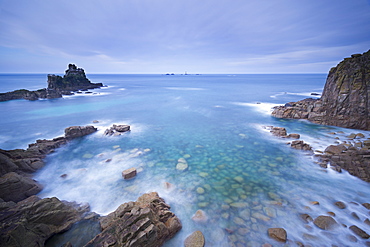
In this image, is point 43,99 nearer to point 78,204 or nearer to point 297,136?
point 78,204

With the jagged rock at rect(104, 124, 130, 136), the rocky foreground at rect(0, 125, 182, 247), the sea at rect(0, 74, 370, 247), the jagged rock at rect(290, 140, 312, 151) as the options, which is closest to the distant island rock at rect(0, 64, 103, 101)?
the sea at rect(0, 74, 370, 247)

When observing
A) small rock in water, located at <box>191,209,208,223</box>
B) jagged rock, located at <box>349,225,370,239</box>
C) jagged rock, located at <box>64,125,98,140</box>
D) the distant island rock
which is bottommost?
small rock in water, located at <box>191,209,208,223</box>

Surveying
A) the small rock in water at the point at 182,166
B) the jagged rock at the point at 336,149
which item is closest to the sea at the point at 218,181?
the small rock in water at the point at 182,166

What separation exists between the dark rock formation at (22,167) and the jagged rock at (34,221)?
4.29 feet

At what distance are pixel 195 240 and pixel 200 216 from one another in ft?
4.28

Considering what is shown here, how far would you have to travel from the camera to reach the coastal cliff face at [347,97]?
1934cm

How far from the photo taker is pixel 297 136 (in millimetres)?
17328

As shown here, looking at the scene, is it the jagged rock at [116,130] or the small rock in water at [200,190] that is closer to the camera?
the small rock in water at [200,190]

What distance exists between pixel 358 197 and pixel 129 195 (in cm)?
1294

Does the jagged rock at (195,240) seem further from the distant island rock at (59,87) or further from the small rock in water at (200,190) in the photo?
the distant island rock at (59,87)

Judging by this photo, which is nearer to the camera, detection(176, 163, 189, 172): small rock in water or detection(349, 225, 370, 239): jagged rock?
detection(349, 225, 370, 239): jagged rock

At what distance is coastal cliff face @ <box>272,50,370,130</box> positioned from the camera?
1934 cm

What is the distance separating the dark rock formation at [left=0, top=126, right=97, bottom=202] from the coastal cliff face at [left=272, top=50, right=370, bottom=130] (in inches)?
1187

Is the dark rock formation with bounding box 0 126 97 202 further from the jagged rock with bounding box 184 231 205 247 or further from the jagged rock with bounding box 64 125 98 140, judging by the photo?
the jagged rock with bounding box 184 231 205 247
